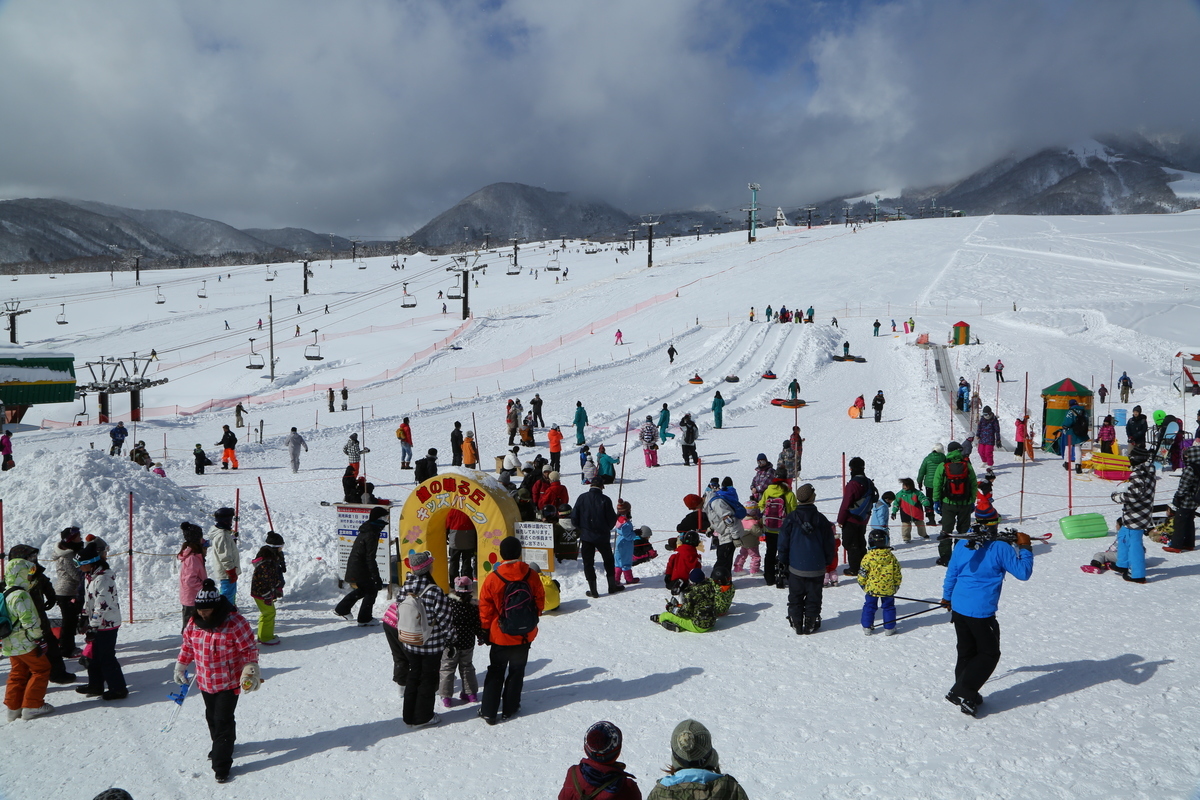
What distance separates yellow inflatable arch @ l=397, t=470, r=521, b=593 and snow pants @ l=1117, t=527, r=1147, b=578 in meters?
7.09

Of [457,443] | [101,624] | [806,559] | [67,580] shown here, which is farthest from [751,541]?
[457,443]

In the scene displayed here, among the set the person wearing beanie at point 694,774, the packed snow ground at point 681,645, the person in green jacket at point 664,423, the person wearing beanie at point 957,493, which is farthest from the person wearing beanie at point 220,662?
the person in green jacket at point 664,423

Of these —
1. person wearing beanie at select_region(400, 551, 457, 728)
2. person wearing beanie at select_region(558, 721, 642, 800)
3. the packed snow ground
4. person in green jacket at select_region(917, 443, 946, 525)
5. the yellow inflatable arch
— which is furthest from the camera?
person in green jacket at select_region(917, 443, 946, 525)

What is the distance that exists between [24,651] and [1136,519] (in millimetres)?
11141

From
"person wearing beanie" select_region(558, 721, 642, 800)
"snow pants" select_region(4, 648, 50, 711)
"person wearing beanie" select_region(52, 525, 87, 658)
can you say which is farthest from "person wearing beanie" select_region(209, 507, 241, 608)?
"person wearing beanie" select_region(558, 721, 642, 800)

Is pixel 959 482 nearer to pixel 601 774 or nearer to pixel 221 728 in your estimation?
pixel 601 774

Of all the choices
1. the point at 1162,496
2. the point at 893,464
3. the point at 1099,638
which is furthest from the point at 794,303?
the point at 1099,638

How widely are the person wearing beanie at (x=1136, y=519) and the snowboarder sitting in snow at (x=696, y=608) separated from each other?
4.77 metres

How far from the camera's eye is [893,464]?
61.7ft

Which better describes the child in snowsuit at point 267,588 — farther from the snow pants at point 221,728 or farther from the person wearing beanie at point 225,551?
the snow pants at point 221,728

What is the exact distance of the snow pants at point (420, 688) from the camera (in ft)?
20.1

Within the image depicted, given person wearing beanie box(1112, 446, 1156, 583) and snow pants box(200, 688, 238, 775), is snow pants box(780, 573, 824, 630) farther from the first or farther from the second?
snow pants box(200, 688, 238, 775)

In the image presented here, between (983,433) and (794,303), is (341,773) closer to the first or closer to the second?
Answer: (983,433)

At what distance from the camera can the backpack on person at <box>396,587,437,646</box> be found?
5.97 meters
